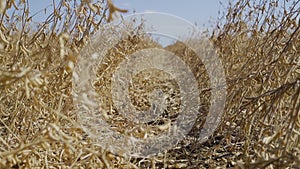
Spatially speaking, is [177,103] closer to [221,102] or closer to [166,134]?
[221,102]

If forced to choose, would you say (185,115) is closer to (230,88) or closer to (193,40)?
(230,88)

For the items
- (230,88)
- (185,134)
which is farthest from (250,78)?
(185,134)

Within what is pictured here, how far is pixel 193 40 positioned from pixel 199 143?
227cm

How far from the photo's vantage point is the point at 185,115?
1.73m

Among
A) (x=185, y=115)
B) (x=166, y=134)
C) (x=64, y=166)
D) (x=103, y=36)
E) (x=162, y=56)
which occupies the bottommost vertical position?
(x=64, y=166)

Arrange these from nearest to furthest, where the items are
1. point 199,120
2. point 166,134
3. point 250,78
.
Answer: point 250,78 → point 166,134 → point 199,120

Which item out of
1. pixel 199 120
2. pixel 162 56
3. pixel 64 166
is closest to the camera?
pixel 64 166

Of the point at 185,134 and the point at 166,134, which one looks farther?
the point at 185,134

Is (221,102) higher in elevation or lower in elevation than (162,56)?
lower

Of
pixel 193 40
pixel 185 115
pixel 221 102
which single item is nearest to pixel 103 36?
pixel 185 115

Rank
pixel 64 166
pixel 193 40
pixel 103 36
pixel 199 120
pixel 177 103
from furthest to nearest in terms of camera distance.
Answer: pixel 193 40
pixel 177 103
pixel 103 36
pixel 199 120
pixel 64 166

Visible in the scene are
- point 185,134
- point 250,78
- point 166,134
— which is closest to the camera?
point 250,78

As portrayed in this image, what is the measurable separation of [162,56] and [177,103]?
6.54ft

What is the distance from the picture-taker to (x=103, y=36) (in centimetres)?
179
